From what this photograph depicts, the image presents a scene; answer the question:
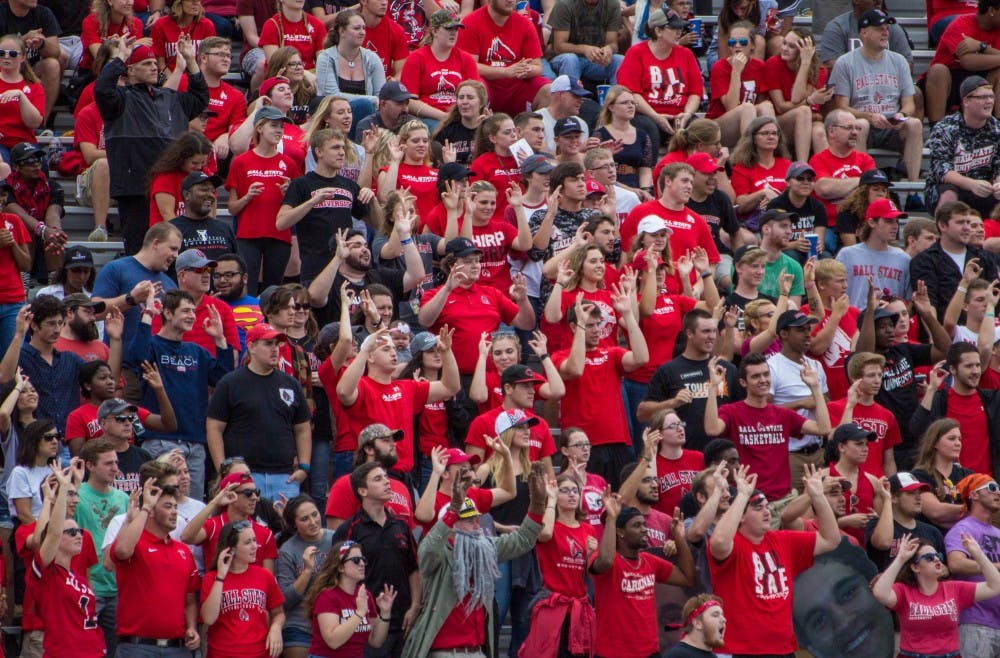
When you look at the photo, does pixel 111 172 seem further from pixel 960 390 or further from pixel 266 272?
pixel 960 390

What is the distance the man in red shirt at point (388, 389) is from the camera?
11.4 metres

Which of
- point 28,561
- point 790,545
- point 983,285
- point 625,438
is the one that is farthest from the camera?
point 983,285

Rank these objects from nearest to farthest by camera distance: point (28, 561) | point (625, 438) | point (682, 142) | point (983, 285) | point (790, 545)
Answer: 1. point (28, 561)
2. point (790, 545)
3. point (625, 438)
4. point (983, 285)
5. point (682, 142)

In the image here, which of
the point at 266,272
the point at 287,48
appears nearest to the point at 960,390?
the point at 266,272

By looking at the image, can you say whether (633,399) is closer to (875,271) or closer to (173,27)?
(875,271)

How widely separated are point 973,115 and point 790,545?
546 cm

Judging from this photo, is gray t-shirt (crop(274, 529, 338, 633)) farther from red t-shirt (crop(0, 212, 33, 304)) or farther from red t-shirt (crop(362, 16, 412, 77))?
red t-shirt (crop(362, 16, 412, 77))

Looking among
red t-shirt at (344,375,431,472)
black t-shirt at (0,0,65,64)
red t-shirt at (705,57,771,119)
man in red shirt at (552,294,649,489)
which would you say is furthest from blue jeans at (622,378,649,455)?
black t-shirt at (0,0,65,64)

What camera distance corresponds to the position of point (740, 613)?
434 inches

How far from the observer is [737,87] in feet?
52.6

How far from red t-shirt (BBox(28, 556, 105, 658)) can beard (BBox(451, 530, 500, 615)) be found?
2101mm

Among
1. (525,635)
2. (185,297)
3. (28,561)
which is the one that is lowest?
(525,635)

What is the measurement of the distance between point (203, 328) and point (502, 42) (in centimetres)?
522

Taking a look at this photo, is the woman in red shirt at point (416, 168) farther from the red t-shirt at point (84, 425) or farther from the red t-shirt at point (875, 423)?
the red t-shirt at point (875, 423)
